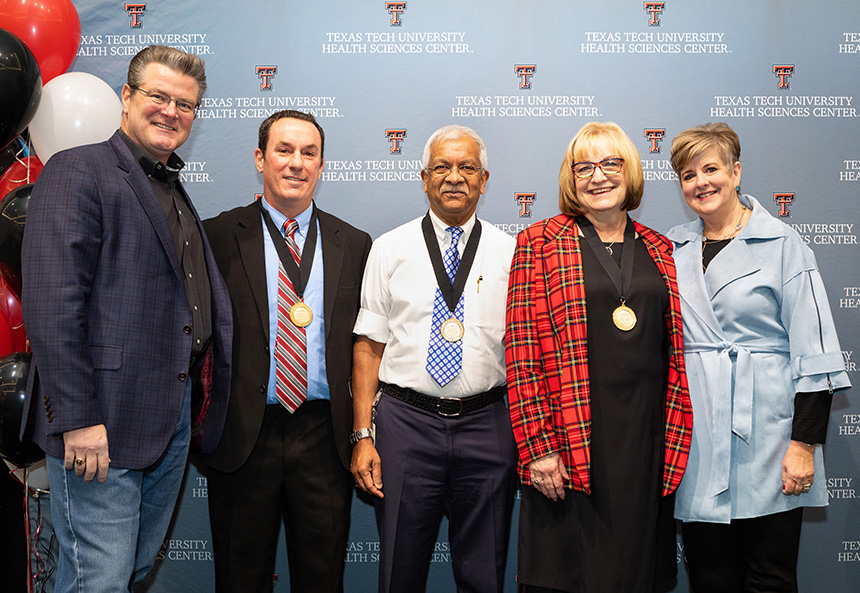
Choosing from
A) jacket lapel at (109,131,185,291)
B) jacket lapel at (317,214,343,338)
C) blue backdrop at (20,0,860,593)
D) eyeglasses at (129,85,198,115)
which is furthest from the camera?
blue backdrop at (20,0,860,593)

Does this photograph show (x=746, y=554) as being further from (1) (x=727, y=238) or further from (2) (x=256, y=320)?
(2) (x=256, y=320)

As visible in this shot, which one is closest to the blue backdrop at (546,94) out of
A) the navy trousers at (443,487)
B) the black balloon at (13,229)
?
the black balloon at (13,229)

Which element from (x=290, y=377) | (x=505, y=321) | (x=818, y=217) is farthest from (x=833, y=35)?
(x=290, y=377)

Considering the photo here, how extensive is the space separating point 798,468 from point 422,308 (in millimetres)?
1478

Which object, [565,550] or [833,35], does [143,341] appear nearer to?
[565,550]

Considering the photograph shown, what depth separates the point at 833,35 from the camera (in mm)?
3123

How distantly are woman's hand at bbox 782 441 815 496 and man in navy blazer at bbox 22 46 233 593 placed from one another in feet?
6.96

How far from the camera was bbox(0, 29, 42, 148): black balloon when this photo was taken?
7.15 feet

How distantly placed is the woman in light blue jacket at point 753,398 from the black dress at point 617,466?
7.8 inches

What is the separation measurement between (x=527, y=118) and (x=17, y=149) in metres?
2.50

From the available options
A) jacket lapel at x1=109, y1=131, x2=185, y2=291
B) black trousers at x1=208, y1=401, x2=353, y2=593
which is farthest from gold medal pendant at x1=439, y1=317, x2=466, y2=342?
jacket lapel at x1=109, y1=131, x2=185, y2=291

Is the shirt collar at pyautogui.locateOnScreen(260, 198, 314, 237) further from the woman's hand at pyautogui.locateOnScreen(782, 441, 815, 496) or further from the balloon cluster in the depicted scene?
the woman's hand at pyautogui.locateOnScreen(782, 441, 815, 496)

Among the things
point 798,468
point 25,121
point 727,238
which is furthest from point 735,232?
point 25,121

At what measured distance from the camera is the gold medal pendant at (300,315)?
7.47 ft
